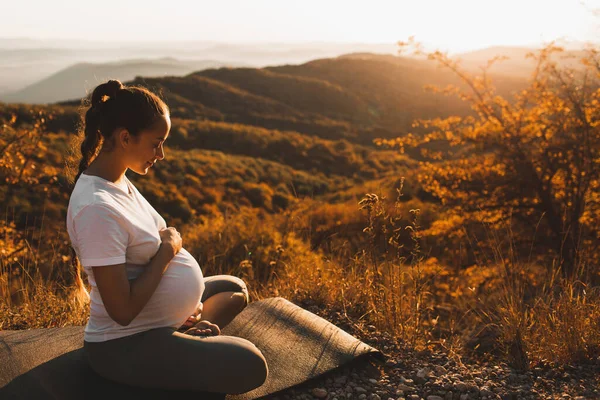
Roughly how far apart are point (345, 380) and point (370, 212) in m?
1.18

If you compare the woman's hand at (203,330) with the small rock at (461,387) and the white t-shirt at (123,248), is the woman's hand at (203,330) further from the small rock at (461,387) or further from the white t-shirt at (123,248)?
the small rock at (461,387)

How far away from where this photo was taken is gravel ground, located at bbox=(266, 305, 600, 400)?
3.01m

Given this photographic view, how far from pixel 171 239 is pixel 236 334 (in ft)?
3.88

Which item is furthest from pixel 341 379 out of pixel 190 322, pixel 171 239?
pixel 171 239

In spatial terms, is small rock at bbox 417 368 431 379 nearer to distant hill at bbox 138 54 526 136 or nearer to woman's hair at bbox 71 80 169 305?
woman's hair at bbox 71 80 169 305

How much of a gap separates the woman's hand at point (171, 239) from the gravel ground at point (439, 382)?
0.98 m

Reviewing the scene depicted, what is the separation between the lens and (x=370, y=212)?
3816 mm

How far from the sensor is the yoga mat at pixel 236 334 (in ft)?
8.75

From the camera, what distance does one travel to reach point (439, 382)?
3127 millimetres

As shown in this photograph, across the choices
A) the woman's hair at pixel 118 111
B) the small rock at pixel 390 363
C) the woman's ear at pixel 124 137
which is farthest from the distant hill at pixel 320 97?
the woman's ear at pixel 124 137

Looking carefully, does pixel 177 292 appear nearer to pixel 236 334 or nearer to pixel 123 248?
pixel 123 248

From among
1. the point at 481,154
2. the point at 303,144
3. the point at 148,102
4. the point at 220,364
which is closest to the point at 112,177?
the point at 148,102

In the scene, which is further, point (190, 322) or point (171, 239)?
point (190, 322)

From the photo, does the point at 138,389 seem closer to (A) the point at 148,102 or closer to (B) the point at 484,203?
(A) the point at 148,102
